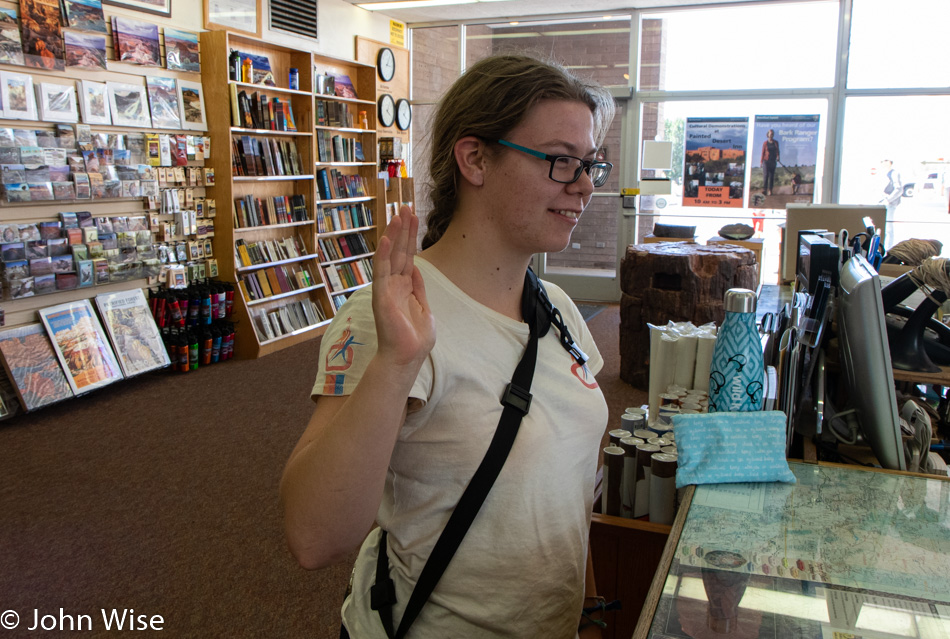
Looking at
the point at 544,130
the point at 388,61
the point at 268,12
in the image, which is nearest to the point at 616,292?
the point at 388,61

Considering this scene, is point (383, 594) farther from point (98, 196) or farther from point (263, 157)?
point (263, 157)

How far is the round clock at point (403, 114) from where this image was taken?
802 centimetres

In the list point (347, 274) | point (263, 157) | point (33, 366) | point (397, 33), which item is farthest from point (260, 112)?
point (397, 33)

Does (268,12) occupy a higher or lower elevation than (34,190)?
higher

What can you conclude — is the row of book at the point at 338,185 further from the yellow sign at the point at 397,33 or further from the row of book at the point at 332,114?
the yellow sign at the point at 397,33

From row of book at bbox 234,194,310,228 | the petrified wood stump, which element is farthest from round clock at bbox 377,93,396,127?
the petrified wood stump

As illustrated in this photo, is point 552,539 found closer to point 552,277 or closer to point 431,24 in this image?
point 552,277

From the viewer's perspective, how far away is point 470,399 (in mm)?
1089

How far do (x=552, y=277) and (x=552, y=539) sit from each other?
7.53 m

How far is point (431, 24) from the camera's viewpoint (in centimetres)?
855

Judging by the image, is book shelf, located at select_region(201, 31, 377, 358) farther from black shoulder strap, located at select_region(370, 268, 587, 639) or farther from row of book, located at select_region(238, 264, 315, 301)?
black shoulder strap, located at select_region(370, 268, 587, 639)

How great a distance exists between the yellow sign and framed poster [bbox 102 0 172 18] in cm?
324

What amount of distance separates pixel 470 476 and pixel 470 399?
0.11 metres

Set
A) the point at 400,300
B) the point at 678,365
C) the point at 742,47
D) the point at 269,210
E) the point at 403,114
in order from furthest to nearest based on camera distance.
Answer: the point at 403,114, the point at 742,47, the point at 269,210, the point at 678,365, the point at 400,300
